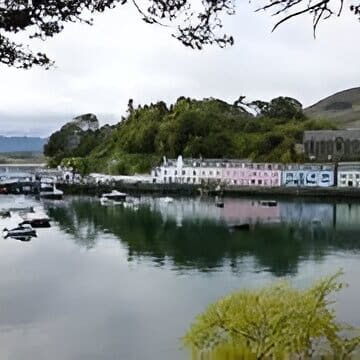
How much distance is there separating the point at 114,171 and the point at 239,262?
25.8 metres

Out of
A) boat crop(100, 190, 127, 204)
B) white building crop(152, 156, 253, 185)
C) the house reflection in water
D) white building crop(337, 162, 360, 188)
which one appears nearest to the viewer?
the house reflection in water

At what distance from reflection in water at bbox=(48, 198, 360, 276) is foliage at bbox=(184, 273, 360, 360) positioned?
586 cm

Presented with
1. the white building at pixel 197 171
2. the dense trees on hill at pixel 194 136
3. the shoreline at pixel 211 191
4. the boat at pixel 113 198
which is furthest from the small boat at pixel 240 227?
the dense trees on hill at pixel 194 136

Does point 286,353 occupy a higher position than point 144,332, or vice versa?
point 286,353

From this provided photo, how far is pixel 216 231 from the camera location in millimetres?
17141

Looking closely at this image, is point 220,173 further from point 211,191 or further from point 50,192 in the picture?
point 50,192

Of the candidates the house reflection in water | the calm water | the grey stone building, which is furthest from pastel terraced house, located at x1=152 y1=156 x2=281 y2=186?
the calm water

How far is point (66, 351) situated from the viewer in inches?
274

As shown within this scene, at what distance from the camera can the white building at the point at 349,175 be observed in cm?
3153

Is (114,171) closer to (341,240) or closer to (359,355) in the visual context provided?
(341,240)

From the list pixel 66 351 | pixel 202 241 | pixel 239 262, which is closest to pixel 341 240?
pixel 202 241

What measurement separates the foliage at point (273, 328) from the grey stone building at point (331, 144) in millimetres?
31113

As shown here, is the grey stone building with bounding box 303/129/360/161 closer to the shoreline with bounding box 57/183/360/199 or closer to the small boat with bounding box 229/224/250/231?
the shoreline with bounding box 57/183/360/199

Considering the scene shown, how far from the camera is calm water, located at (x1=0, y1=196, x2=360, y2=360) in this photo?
7.48m
